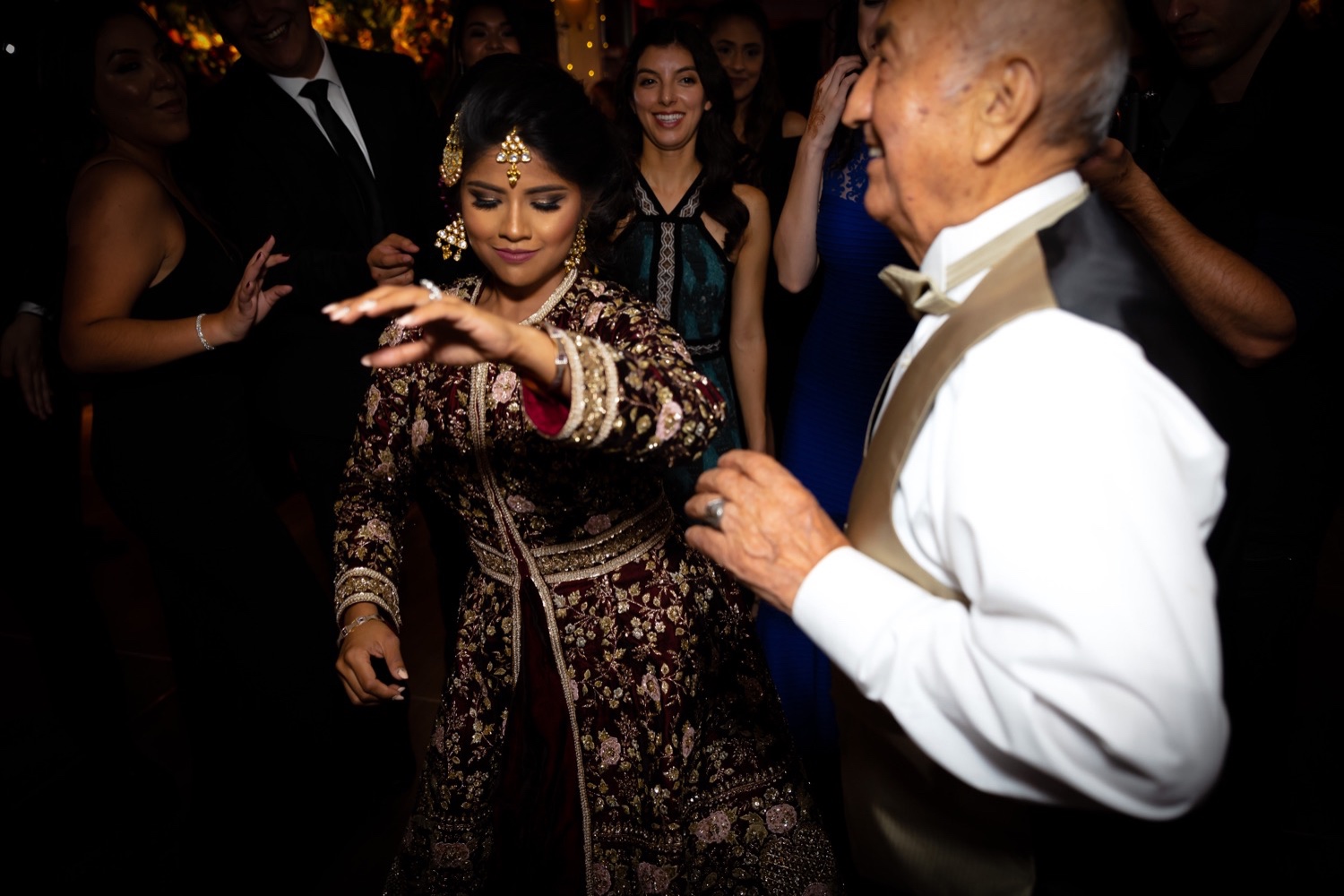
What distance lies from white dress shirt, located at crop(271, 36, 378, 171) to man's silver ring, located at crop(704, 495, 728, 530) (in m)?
1.76

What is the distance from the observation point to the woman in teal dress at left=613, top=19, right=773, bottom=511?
91.0 inches

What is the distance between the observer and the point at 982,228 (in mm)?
830

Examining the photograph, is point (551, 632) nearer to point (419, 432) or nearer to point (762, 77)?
point (419, 432)

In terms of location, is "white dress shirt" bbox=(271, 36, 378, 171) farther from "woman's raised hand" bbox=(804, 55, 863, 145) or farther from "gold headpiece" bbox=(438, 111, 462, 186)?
"woman's raised hand" bbox=(804, 55, 863, 145)

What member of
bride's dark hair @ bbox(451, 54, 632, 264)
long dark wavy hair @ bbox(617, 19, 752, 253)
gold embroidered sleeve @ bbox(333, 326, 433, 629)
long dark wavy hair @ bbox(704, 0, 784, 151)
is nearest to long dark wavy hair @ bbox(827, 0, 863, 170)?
long dark wavy hair @ bbox(617, 19, 752, 253)

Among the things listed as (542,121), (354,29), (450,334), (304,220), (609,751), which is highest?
(354,29)

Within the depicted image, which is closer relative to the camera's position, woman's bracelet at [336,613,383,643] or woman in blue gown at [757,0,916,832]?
woman's bracelet at [336,613,383,643]

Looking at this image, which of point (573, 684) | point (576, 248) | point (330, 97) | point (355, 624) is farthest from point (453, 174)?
point (330, 97)

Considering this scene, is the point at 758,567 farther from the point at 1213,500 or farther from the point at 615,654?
the point at 615,654

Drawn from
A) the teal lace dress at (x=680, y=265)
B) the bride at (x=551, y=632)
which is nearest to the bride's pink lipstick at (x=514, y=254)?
the bride at (x=551, y=632)

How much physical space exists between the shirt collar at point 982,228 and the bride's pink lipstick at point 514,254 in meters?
0.73

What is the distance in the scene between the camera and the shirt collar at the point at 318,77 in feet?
7.10

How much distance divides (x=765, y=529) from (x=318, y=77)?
198 cm

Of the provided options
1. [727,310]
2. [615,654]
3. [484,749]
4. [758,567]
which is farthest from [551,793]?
[727,310]
